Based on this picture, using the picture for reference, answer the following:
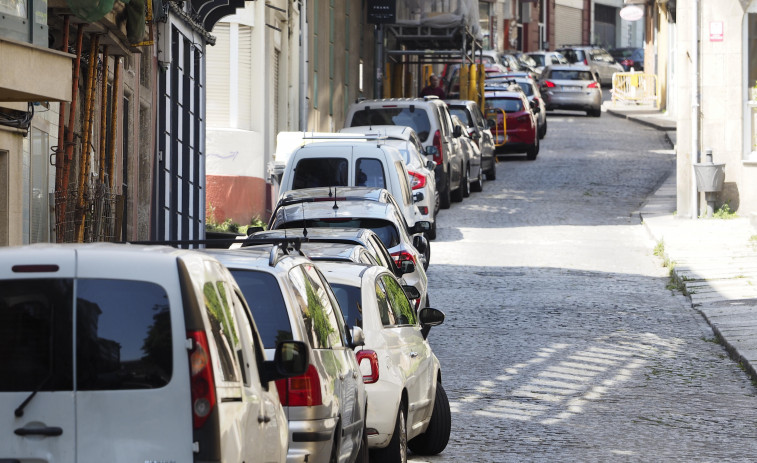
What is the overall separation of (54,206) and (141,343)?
30.3 feet

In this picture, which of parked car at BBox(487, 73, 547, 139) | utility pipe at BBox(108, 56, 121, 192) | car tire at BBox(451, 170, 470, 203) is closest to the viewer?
utility pipe at BBox(108, 56, 121, 192)

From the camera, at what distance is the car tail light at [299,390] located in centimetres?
739

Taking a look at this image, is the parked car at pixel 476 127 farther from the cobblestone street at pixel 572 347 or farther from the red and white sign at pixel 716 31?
the red and white sign at pixel 716 31

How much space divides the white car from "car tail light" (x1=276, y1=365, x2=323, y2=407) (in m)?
1.70

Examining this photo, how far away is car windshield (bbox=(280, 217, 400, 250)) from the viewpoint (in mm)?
15328

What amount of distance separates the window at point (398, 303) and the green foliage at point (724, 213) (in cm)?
1538

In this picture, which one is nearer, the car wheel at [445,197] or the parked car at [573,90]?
the car wheel at [445,197]

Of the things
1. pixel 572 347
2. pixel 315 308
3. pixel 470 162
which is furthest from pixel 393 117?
pixel 315 308

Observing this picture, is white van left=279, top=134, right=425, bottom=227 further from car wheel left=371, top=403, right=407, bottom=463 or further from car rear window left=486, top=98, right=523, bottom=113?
car rear window left=486, top=98, right=523, bottom=113

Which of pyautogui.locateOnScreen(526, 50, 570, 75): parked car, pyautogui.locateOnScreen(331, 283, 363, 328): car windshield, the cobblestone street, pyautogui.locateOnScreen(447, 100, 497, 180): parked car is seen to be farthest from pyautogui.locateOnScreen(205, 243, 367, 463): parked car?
pyautogui.locateOnScreen(526, 50, 570, 75): parked car

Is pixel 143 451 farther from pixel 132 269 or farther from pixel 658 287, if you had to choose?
pixel 658 287

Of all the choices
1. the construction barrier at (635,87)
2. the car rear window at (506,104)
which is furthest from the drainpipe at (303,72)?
the construction barrier at (635,87)

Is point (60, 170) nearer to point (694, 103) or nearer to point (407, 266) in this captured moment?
point (407, 266)

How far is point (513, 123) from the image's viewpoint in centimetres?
3662
